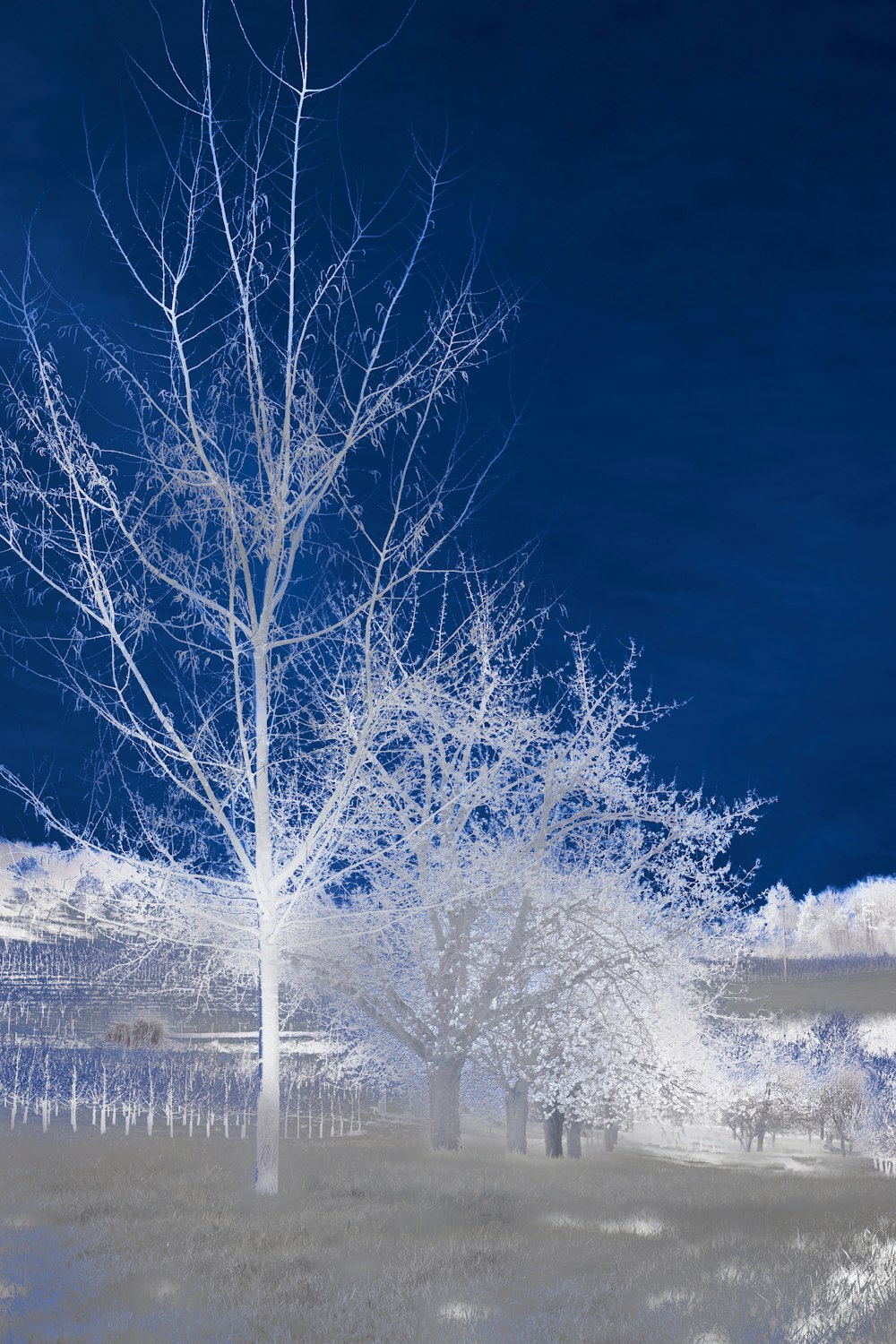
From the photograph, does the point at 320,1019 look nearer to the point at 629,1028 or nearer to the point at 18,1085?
the point at 629,1028

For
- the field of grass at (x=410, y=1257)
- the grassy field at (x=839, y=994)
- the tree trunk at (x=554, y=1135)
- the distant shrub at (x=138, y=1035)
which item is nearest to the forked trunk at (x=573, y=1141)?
the tree trunk at (x=554, y=1135)

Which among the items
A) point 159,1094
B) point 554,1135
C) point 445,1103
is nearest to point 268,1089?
point 445,1103

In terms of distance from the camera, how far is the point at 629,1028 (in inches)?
1104

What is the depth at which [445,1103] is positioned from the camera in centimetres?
2400

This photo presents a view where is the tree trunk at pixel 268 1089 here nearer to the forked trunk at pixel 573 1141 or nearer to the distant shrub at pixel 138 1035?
the forked trunk at pixel 573 1141

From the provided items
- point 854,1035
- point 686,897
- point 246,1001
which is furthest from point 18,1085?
point 686,897

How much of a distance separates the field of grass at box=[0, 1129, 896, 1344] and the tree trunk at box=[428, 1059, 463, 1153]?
206 inches

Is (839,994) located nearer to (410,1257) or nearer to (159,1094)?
(159,1094)

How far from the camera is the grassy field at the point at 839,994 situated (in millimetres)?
151625

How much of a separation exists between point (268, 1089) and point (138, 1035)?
179178 millimetres

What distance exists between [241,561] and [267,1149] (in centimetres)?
794

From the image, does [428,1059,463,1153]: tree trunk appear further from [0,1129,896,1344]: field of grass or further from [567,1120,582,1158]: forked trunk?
[567,1120,582,1158]: forked trunk

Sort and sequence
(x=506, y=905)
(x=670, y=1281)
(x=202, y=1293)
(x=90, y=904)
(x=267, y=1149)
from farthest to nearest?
(x=506, y=905) < (x=90, y=904) < (x=267, y=1149) < (x=670, y=1281) < (x=202, y=1293)

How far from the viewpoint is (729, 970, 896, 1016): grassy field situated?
15162 centimetres
